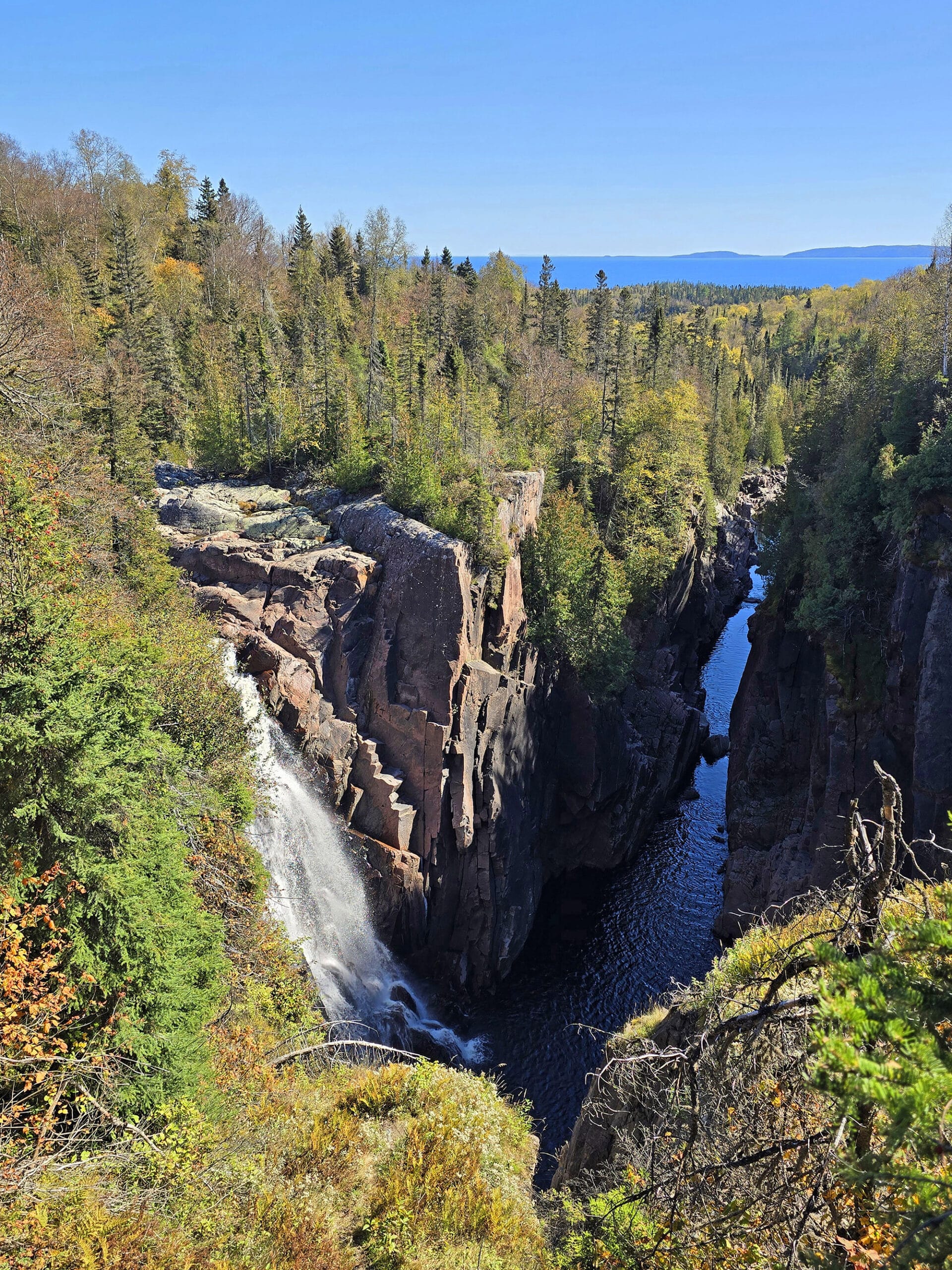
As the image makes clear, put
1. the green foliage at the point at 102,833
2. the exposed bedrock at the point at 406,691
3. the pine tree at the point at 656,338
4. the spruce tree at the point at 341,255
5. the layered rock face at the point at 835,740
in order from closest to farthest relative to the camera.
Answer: the green foliage at the point at 102,833 < the layered rock face at the point at 835,740 < the exposed bedrock at the point at 406,691 < the pine tree at the point at 656,338 < the spruce tree at the point at 341,255

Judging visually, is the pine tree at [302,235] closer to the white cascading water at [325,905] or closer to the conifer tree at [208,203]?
the conifer tree at [208,203]

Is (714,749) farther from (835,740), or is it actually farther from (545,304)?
(545,304)

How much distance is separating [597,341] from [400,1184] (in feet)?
219

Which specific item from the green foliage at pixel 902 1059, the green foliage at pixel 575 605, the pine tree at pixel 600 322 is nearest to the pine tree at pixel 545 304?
the pine tree at pixel 600 322

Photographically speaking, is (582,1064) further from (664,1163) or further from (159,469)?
(159,469)

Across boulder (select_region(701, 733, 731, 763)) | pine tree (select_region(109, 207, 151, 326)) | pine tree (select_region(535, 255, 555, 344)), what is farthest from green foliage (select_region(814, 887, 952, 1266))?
pine tree (select_region(535, 255, 555, 344))

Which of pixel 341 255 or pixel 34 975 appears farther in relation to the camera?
pixel 341 255

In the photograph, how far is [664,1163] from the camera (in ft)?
25.9

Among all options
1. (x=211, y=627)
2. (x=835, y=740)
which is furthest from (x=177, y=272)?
(x=835, y=740)

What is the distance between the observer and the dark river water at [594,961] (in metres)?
26.0

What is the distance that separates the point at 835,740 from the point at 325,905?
2153 centimetres

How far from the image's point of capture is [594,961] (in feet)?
105

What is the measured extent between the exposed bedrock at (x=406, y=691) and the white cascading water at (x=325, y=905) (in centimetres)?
82

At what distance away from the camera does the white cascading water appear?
81.3 ft
